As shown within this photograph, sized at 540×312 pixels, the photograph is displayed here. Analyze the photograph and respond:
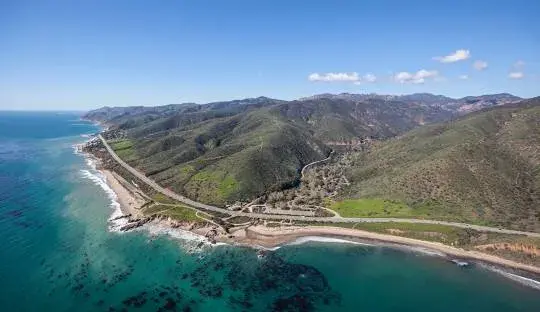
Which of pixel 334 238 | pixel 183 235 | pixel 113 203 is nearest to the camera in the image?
pixel 334 238

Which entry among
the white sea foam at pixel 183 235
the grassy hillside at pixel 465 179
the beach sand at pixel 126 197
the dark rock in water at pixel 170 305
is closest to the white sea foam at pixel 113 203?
the beach sand at pixel 126 197

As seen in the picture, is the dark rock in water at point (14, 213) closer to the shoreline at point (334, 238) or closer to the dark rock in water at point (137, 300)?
the shoreline at point (334, 238)

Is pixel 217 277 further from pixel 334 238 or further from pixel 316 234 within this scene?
pixel 334 238

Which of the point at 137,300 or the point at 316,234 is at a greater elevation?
the point at 316,234

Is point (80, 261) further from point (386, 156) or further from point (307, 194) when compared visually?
point (386, 156)

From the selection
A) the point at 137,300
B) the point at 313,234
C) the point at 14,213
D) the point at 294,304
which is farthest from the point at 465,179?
the point at 14,213

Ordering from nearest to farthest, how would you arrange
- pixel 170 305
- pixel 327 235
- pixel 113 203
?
1. pixel 170 305
2. pixel 327 235
3. pixel 113 203

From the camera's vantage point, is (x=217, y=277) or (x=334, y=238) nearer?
(x=217, y=277)
